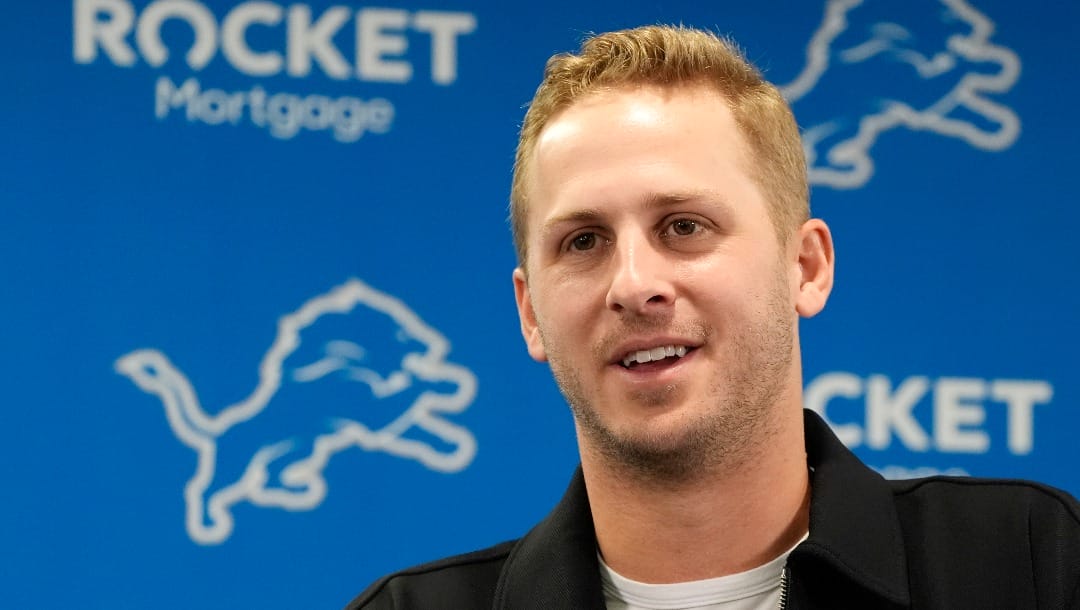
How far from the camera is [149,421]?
2.27 m

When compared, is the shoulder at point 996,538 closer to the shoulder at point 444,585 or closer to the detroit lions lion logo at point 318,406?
the shoulder at point 444,585

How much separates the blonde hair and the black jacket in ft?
0.84

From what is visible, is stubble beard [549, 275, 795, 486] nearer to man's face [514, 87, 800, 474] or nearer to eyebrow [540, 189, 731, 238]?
man's face [514, 87, 800, 474]

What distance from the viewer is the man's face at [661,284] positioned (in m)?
1.40

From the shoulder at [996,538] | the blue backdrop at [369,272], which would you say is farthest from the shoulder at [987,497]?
the blue backdrop at [369,272]

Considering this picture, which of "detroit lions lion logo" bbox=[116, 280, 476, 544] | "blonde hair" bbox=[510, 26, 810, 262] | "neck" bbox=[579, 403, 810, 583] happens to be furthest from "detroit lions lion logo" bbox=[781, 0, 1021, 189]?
"neck" bbox=[579, 403, 810, 583]

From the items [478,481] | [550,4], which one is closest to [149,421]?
[478,481]

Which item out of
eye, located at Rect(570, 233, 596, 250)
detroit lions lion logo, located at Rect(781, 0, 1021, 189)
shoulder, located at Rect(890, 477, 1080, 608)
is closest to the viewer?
shoulder, located at Rect(890, 477, 1080, 608)

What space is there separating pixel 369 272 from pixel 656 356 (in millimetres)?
1068

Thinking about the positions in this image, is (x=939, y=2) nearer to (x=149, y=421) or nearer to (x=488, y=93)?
(x=488, y=93)

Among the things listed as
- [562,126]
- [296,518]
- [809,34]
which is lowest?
[296,518]

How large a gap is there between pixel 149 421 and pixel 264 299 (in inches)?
10.3

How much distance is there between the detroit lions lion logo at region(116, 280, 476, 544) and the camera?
2.28 meters

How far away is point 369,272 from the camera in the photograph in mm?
2396
